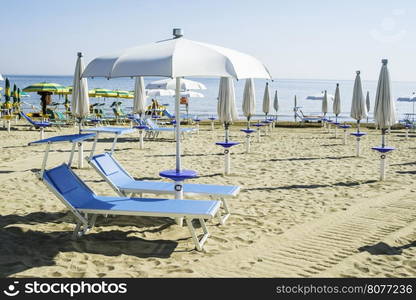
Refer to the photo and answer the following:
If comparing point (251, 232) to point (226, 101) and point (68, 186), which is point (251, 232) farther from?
point (226, 101)

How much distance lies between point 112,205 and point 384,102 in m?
5.88

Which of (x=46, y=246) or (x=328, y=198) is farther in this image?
(x=328, y=198)

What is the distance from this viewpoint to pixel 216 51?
487 centimetres

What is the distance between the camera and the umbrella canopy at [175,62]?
458 centimetres

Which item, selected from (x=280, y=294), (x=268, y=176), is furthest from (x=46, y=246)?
(x=268, y=176)

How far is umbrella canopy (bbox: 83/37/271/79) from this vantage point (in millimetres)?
4579

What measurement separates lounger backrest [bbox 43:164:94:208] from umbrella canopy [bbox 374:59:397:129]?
5.78 metres

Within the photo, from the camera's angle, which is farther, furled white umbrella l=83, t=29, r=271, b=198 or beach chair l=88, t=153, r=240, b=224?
beach chair l=88, t=153, r=240, b=224

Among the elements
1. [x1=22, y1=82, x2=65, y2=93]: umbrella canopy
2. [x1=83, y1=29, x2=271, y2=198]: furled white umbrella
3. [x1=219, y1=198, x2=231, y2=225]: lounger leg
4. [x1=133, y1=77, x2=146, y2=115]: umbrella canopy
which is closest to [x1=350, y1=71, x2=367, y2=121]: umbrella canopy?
[x1=133, y1=77, x2=146, y2=115]: umbrella canopy

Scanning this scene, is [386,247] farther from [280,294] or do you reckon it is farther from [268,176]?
[268,176]

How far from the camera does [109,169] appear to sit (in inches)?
229

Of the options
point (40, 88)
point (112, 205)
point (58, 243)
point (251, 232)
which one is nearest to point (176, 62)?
point (112, 205)

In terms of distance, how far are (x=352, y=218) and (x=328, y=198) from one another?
1090 millimetres

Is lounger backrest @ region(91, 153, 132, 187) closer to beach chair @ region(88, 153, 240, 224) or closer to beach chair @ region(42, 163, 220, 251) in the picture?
beach chair @ region(88, 153, 240, 224)
